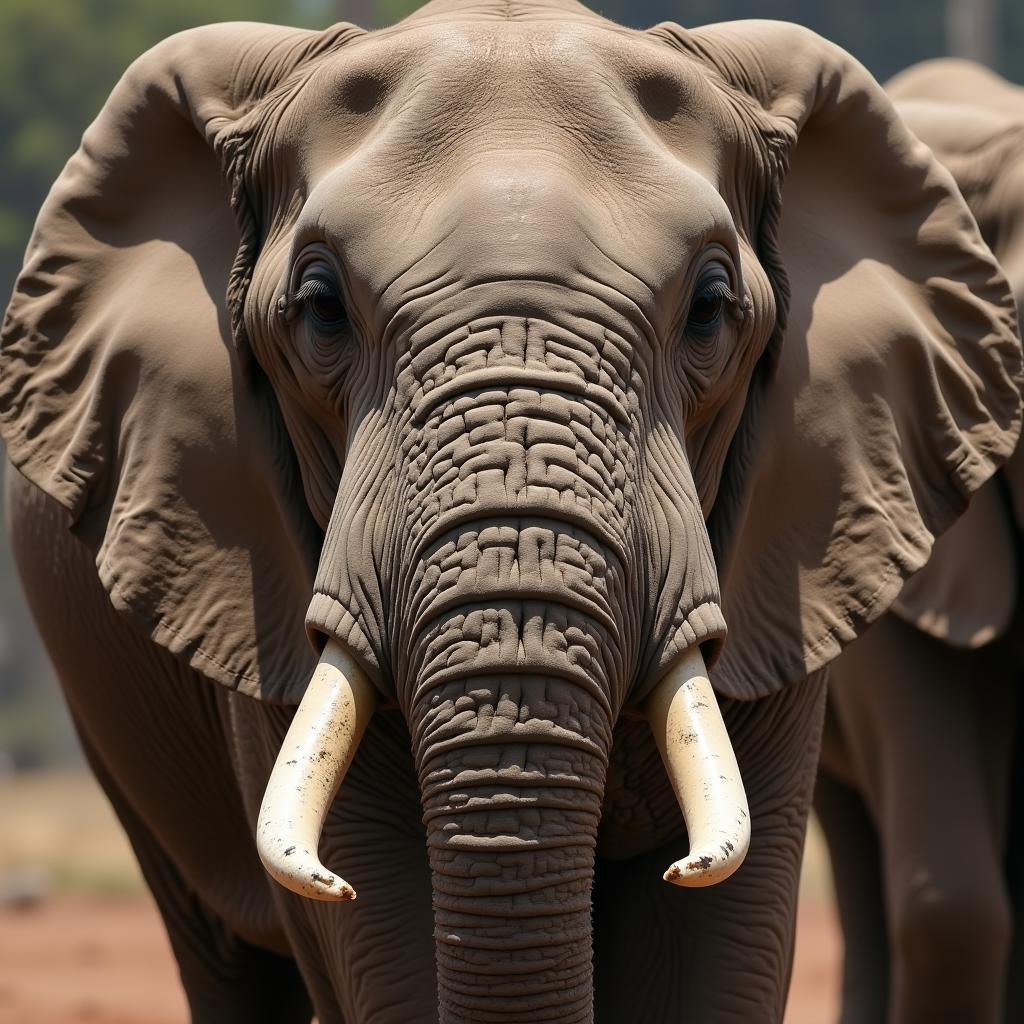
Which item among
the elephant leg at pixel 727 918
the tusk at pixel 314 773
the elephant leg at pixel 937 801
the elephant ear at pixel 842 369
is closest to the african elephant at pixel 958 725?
the elephant leg at pixel 937 801

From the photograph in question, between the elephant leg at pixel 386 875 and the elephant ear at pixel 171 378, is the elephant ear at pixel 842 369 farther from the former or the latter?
the elephant ear at pixel 171 378

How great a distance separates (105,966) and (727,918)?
5918 mm

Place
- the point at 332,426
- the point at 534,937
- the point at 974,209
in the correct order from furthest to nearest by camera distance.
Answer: the point at 974,209 → the point at 332,426 → the point at 534,937

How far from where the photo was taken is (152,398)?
4.32m

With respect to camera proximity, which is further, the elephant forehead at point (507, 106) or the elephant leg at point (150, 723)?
the elephant leg at point (150, 723)

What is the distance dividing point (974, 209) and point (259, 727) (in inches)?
101

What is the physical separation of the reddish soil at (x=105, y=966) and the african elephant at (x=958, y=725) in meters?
2.73

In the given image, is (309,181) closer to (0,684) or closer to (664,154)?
(664,154)

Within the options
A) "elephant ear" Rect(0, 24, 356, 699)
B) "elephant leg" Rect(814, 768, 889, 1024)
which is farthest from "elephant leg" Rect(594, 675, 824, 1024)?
"elephant leg" Rect(814, 768, 889, 1024)

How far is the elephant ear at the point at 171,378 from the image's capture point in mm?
4219

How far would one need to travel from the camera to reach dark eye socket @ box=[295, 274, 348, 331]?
12.6ft

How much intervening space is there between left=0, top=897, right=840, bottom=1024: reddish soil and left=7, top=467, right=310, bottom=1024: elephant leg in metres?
2.98

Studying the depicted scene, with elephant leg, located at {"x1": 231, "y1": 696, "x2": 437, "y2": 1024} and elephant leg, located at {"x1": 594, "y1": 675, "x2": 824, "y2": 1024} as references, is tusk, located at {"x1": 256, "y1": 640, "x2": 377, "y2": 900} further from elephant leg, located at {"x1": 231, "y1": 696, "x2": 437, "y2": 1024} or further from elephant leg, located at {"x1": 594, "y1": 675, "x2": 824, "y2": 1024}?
elephant leg, located at {"x1": 594, "y1": 675, "x2": 824, "y2": 1024}

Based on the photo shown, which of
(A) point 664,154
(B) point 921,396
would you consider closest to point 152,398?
(A) point 664,154
